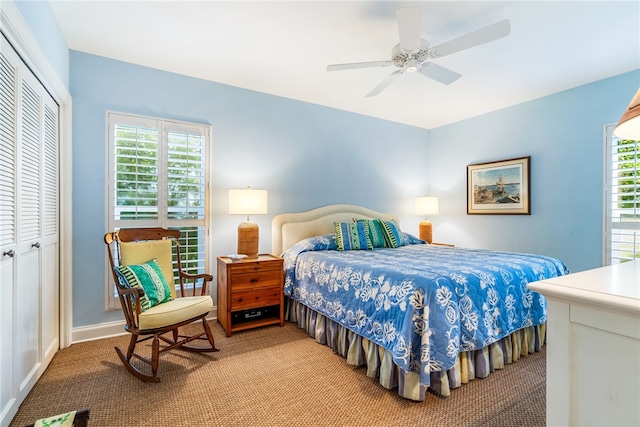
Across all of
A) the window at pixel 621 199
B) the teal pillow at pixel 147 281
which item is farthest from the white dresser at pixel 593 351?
the window at pixel 621 199

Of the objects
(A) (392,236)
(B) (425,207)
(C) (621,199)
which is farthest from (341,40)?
(C) (621,199)

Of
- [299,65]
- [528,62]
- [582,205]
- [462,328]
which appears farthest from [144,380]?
[582,205]

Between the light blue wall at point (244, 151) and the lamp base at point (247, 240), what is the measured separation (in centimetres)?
30

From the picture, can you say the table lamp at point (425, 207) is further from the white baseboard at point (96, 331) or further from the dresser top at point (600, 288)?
the white baseboard at point (96, 331)

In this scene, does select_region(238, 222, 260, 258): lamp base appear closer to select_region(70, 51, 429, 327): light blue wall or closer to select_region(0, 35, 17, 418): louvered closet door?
select_region(70, 51, 429, 327): light blue wall

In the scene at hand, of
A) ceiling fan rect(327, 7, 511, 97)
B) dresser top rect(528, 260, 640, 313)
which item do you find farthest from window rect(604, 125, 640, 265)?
dresser top rect(528, 260, 640, 313)

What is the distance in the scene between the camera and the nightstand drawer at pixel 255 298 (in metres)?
2.85

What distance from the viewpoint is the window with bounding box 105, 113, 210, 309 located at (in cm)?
286

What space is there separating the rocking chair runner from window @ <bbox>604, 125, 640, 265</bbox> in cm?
409

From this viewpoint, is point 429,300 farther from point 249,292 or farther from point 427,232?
point 427,232

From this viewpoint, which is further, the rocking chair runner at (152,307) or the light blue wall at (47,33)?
the rocking chair runner at (152,307)

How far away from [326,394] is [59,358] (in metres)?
2.17

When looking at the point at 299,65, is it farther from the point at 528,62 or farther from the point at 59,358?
the point at 59,358

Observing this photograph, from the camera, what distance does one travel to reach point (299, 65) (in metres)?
2.99
